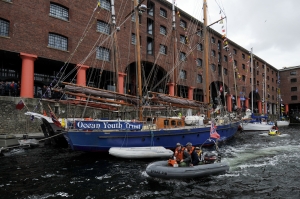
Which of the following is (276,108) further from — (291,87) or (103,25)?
(103,25)

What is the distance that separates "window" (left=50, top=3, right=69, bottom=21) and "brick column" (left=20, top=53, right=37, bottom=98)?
18.7 ft

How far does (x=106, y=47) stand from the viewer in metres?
29.8

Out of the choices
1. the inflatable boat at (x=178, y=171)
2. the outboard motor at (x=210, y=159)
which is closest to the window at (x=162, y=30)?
the outboard motor at (x=210, y=159)

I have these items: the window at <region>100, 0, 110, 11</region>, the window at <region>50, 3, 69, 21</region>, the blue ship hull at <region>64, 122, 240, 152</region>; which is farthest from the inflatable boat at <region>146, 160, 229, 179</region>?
the window at <region>100, 0, 110, 11</region>

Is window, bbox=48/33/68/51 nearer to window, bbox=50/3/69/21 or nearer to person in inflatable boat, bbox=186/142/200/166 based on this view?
window, bbox=50/3/69/21

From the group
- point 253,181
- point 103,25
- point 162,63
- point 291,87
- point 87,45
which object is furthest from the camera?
point 291,87

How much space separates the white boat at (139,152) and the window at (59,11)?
18.4m

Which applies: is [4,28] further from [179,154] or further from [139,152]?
[179,154]

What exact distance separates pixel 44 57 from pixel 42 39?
189 cm

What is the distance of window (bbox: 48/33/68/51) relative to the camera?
25714mm

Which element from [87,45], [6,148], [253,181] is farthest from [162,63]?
[253,181]

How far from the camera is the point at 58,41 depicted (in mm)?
26281

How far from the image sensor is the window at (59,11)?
26.0 metres

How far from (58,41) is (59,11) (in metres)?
3.45
